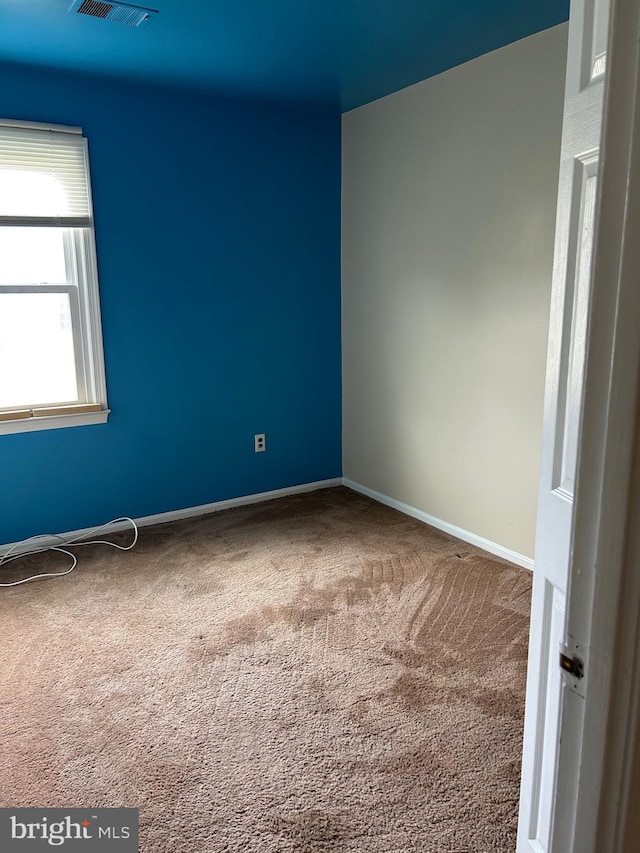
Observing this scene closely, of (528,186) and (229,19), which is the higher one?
(229,19)

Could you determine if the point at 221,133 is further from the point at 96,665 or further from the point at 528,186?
the point at 96,665

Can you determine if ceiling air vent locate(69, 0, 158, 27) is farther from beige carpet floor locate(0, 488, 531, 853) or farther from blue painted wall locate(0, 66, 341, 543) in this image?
beige carpet floor locate(0, 488, 531, 853)

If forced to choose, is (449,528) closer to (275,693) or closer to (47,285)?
(275,693)

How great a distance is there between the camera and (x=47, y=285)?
131 inches

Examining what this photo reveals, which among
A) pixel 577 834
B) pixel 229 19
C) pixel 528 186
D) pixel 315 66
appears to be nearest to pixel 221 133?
pixel 315 66

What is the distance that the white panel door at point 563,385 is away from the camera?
1.11 meters

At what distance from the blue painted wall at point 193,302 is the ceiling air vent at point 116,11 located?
801 millimetres

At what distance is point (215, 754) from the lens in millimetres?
1936

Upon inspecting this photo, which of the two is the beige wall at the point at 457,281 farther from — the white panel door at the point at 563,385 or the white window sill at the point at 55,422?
the white panel door at the point at 563,385

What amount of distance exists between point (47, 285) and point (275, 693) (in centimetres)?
234

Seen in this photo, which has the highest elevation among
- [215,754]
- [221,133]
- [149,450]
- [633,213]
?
[221,133]

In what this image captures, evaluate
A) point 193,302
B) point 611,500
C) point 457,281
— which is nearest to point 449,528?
point 457,281

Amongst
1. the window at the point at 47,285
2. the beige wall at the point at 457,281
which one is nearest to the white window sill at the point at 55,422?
the window at the point at 47,285

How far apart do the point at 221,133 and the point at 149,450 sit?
72.9 inches
